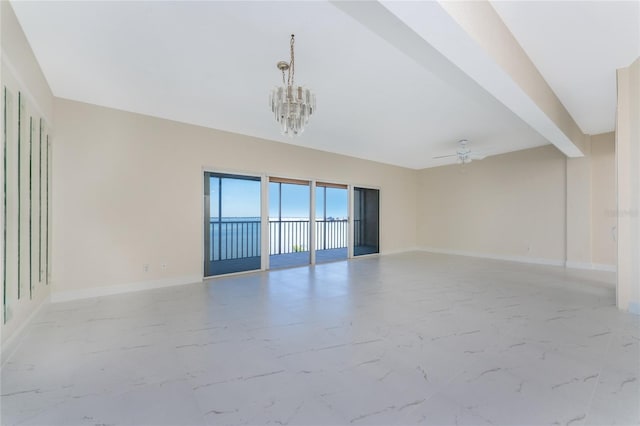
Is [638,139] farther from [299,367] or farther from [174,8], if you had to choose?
[174,8]

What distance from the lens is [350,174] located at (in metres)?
6.53

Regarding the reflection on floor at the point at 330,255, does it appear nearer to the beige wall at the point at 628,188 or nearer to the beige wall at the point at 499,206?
the beige wall at the point at 499,206

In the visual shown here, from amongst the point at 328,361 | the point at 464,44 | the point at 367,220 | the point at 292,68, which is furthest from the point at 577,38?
the point at 367,220

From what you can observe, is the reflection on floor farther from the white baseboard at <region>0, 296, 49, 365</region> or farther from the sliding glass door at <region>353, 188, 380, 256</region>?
the white baseboard at <region>0, 296, 49, 365</region>

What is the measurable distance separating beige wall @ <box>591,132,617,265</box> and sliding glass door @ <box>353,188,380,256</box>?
14.0ft

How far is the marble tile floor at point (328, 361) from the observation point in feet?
4.75

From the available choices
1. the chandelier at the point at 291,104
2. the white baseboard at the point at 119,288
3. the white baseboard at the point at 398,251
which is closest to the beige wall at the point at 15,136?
the white baseboard at the point at 119,288

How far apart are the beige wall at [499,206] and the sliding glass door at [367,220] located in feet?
5.90

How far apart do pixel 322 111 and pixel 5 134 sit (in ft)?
10.2

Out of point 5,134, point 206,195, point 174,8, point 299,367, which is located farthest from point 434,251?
point 5,134

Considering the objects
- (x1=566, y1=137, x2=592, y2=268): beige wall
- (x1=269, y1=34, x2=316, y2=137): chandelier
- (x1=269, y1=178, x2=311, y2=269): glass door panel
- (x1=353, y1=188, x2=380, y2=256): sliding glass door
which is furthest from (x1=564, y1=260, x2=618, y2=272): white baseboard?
(x1=269, y1=34, x2=316, y2=137): chandelier

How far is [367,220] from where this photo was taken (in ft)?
24.4

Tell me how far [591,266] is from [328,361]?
19.9ft

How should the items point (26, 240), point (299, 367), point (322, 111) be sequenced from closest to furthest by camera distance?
point (299, 367) → point (26, 240) → point (322, 111)
